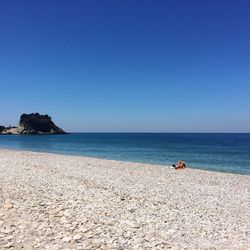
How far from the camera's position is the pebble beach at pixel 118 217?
8398 mm

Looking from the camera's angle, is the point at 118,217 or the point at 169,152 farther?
the point at 169,152

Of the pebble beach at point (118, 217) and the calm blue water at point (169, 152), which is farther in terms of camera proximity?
the calm blue water at point (169, 152)

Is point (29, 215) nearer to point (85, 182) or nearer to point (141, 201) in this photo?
point (141, 201)

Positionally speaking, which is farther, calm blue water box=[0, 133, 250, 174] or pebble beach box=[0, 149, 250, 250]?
calm blue water box=[0, 133, 250, 174]

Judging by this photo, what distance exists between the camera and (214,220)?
10.8 m

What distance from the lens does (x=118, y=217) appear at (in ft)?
34.4

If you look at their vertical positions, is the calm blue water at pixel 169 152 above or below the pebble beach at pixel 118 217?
below

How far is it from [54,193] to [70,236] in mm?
5439

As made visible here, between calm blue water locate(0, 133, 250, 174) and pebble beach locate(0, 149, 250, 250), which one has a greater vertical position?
pebble beach locate(0, 149, 250, 250)

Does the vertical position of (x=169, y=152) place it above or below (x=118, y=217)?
below

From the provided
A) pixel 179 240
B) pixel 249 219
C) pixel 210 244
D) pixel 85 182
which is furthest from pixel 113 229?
pixel 85 182

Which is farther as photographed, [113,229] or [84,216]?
[84,216]

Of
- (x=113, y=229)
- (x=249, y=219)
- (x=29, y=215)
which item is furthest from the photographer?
(x=249, y=219)

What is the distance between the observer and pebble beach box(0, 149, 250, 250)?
8398 millimetres
